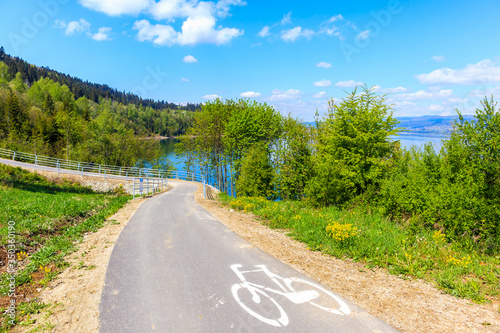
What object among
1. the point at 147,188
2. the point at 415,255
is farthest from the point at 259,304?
the point at 147,188

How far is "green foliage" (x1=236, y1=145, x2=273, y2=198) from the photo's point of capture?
88.0 feet

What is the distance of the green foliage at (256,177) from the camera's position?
26828mm

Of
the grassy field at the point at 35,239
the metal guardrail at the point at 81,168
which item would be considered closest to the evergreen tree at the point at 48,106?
the metal guardrail at the point at 81,168

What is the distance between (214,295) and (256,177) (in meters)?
22.1

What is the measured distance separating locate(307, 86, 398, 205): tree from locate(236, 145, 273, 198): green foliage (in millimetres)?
10638

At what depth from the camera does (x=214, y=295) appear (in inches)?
194

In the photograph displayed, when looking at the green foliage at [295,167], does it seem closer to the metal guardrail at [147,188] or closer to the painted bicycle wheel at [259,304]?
the metal guardrail at [147,188]

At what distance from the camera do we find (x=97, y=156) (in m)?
46.4

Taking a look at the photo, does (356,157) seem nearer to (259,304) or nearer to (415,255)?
(415,255)

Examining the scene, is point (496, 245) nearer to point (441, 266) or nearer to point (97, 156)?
point (441, 266)

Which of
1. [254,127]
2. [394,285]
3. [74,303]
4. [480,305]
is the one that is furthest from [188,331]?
[254,127]

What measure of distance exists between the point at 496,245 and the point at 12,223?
15.0 m

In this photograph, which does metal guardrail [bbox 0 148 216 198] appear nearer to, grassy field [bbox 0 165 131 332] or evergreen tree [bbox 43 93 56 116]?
grassy field [bbox 0 165 131 332]

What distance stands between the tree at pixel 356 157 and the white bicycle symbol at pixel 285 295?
10733 millimetres
